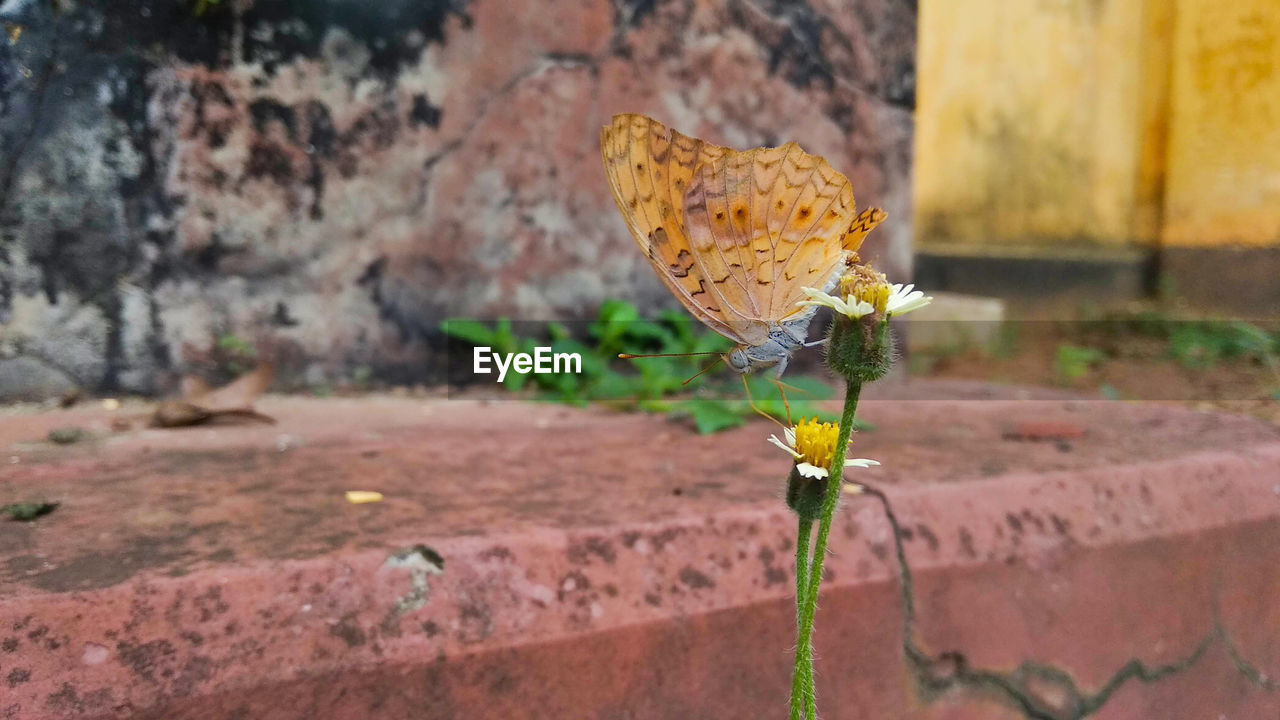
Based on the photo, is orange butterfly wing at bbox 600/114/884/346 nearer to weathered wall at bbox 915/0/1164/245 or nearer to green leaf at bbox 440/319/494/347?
green leaf at bbox 440/319/494/347

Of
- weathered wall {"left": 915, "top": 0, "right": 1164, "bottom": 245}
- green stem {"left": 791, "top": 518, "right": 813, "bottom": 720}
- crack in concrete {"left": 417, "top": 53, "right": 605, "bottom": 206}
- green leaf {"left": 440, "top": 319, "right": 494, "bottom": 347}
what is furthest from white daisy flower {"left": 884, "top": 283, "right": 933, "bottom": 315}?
weathered wall {"left": 915, "top": 0, "right": 1164, "bottom": 245}

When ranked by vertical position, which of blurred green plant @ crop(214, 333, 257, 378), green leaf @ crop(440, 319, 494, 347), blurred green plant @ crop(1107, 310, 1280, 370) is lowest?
blurred green plant @ crop(1107, 310, 1280, 370)

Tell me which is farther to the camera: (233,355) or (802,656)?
(233,355)

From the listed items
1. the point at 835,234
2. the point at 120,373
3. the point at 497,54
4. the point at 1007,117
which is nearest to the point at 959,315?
the point at 1007,117

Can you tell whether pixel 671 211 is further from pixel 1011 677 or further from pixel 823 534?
pixel 1011 677

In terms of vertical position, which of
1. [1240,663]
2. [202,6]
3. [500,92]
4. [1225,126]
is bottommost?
[1240,663]

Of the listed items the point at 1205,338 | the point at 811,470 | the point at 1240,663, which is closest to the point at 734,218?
the point at 811,470

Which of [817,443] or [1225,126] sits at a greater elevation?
[1225,126]
